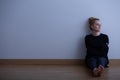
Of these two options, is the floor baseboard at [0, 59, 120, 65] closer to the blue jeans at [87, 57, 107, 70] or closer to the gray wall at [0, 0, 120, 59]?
the gray wall at [0, 0, 120, 59]

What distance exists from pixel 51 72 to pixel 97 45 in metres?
0.56

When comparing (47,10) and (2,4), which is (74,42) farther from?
(2,4)

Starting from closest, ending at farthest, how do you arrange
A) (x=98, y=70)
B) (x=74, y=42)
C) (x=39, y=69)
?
(x=98, y=70), (x=39, y=69), (x=74, y=42)

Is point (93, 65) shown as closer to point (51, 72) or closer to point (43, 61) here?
point (51, 72)

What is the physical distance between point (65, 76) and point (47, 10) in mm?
768

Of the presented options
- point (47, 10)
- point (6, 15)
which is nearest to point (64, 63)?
point (47, 10)

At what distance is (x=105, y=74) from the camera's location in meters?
Answer: 1.95

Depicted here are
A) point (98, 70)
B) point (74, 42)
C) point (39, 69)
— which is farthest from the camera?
point (74, 42)

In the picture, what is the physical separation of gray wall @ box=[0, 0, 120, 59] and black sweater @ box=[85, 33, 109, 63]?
0.09 meters

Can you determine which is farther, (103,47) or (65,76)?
(103,47)

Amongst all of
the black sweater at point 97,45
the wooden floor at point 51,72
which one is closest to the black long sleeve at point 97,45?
the black sweater at point 97,45

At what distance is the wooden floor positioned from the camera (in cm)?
186

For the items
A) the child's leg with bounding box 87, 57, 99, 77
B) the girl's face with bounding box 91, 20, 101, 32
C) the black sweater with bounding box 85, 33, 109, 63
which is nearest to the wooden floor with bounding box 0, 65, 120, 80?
the child's leg with bounding box 87, 57, 99, 77

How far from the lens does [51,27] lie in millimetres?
2299
